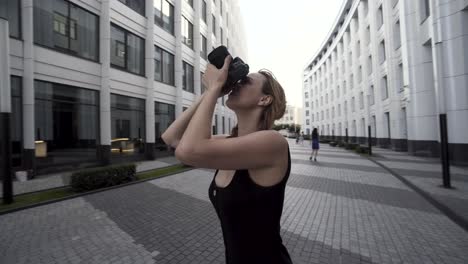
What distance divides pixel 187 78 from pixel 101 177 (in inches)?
649

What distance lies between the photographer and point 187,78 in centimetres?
2377

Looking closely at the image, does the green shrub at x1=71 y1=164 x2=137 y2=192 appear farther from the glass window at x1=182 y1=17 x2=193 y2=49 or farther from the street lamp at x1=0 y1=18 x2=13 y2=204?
the glass window at x1=182 y1=17 x2=193 y2=49

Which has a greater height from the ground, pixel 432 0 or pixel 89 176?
pixel 432 0

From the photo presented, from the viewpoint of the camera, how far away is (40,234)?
4891 mm

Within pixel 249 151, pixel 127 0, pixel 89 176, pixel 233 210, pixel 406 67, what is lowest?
pixel 89 176

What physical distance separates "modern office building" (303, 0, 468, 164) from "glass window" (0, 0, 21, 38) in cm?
1694

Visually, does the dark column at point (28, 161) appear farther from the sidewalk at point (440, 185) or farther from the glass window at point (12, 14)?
the sidewalk at point (440, 185)

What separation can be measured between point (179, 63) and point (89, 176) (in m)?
14.7

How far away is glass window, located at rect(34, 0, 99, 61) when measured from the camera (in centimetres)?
1177

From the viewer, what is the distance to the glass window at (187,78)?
911 inches

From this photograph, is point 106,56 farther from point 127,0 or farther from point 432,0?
point 432,0

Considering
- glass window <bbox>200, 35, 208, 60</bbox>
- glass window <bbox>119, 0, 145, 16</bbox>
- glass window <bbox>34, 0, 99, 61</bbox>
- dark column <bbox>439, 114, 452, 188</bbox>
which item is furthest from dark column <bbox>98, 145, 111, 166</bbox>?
glass window <bbox>200, 35, 208, 60</bbox>

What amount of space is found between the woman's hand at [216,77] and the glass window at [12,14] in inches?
542

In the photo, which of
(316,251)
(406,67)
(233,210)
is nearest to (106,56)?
(316,251)
